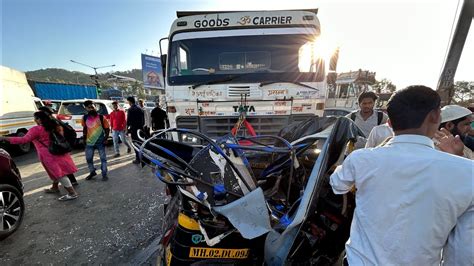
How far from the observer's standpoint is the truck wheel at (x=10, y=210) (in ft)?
9.35

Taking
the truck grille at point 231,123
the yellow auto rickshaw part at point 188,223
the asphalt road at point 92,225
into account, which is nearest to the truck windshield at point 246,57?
the truck grille at point 231,123

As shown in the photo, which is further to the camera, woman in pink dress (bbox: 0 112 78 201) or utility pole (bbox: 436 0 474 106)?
utility pole (bbox: 436 0 474 106)

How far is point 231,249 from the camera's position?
150 centimetres

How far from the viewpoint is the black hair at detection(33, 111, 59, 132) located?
11.8ft

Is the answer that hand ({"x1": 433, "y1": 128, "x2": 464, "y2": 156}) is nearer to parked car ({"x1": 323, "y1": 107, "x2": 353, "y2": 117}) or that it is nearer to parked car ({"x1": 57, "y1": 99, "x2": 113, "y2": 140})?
parked car ({"x1": 323, "y1": 107, "x2": 353, "y2": 117})

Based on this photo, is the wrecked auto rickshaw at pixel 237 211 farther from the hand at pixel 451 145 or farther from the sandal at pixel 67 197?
the sandal at pixel 67 197

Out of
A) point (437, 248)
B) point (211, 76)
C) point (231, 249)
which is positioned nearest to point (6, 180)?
point (211, 76)

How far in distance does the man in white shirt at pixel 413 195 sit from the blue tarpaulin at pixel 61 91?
22.7 m

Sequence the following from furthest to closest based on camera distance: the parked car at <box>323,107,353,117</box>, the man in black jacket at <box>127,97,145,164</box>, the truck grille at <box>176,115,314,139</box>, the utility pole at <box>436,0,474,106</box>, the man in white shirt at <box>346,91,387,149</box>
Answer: the parked car at <box>323,107,353,117</box> → the man in black jacket at <box>127,97,145,164</box> → the utility pole at <box>436,0,474,106</box> → the truck grille at <box>176,115,314,139</box> → the man in white shirt at <box>346,91,387,149</box>

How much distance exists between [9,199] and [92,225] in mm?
1099

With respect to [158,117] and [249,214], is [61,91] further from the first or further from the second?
[249,214]

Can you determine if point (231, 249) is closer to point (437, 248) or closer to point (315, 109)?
point (437, 248)

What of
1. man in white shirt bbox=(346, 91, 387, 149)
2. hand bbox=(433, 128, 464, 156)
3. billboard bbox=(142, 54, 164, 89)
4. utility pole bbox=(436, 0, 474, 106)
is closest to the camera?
hand bbox=(433, 128, 464, 156)

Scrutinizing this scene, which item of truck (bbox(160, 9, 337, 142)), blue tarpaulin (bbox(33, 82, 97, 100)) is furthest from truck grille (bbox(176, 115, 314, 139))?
blue tarpaulin (bbox(33, 82, 97, 100))
